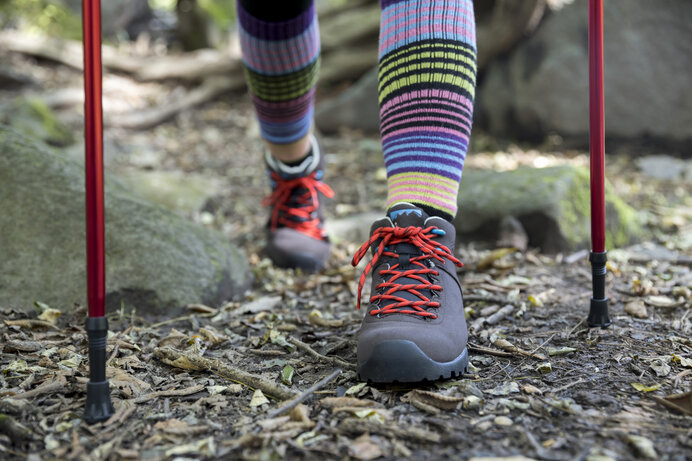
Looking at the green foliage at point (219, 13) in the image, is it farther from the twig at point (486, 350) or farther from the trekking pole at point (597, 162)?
the twig at point (486, 350)

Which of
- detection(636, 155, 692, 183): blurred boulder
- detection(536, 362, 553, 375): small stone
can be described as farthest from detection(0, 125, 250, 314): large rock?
detection(636, 155, 692, 183): blurred boulder

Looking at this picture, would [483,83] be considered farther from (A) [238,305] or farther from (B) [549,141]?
(A) [238,305]

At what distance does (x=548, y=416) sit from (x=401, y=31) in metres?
0.84

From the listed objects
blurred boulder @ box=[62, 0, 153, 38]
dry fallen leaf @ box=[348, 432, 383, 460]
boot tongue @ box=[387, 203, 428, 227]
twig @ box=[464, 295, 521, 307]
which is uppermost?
blurred boulder @ box=[62, 0, 153, 38]

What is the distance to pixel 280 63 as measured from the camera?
1860mm

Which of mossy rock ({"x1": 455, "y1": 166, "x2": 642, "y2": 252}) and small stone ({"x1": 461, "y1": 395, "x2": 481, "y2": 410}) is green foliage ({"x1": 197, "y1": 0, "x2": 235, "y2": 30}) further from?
small stone ({"x1": 461, "y1": 395, "x2": 481, "y2": 410})

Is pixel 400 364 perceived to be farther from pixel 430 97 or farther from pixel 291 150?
pixel 291 150

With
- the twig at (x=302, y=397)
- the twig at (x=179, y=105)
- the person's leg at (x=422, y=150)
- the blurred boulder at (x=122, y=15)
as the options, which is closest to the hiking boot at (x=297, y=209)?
the person's leg at (x=422, y=150)

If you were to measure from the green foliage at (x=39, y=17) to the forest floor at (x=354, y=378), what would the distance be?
17.3 ft

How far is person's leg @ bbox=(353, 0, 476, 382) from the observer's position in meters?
1.21

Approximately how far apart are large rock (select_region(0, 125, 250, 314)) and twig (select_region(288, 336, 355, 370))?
0.45m

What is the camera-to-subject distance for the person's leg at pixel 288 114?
70.9 inches

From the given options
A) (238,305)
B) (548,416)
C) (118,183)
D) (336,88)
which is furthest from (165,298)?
(336,88)

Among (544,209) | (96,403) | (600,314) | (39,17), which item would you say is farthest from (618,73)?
(39,17)
